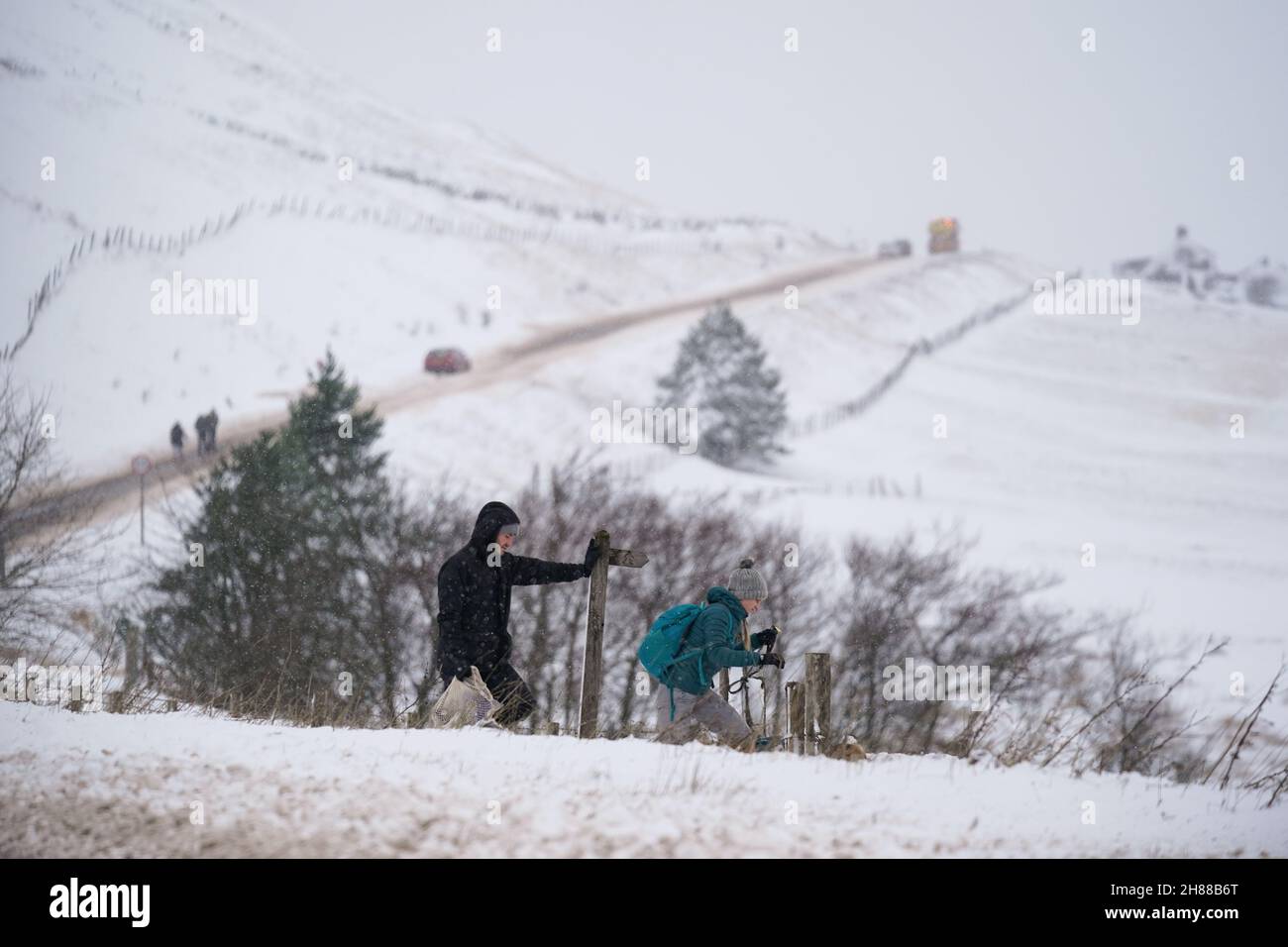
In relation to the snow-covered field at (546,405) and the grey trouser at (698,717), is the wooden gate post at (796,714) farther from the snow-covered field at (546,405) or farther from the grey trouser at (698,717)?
the snow-covered field at (546,405)

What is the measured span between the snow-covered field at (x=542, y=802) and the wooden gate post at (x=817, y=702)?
0.77 metres

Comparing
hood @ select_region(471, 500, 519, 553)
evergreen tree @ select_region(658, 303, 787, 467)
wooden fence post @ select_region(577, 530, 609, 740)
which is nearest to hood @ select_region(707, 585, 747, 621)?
wooden fence post @ select_region(577, 530, 609, 740)

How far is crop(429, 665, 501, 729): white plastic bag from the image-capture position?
803 cm

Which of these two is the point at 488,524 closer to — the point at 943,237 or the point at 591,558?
the point at 591,558

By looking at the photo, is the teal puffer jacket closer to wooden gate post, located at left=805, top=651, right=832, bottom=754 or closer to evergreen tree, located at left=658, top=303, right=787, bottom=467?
wooden gate post, located at left=805, top=651, right=832, bottom=754

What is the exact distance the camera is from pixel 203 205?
219 feet

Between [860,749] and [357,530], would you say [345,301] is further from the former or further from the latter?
[860,749]

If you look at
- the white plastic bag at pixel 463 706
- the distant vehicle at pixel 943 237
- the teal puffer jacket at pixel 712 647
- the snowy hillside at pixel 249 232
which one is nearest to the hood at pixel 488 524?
the white plastic bag at pixel 463 706

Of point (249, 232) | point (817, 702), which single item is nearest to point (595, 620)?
point (817, 702)

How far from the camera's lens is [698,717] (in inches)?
306

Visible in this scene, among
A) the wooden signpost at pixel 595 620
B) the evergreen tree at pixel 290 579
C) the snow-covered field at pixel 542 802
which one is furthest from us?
the evergreen tree at pixel 290 579

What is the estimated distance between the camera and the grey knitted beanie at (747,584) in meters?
7.62

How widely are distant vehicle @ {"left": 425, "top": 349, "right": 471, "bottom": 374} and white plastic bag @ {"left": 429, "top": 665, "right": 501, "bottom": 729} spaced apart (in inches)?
1625
